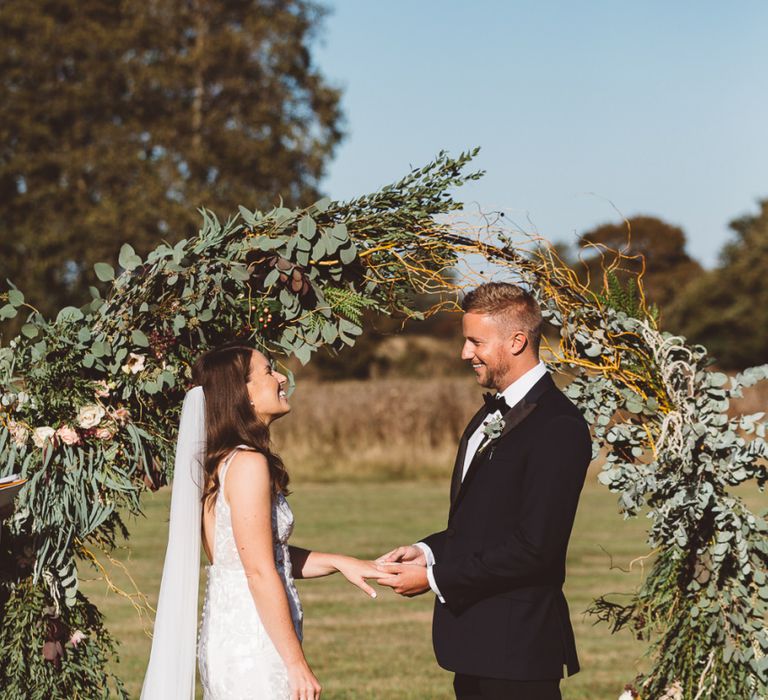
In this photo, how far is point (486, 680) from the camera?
400cm

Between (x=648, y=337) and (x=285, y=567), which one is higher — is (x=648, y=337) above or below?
above

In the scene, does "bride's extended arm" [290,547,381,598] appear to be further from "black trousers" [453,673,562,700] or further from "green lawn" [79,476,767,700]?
"green lawn" [79,476,767,700]

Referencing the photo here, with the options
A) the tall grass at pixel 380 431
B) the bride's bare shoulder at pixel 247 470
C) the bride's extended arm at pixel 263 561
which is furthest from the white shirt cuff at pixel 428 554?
the tall grass at pixel 380 431

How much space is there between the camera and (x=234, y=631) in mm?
4145

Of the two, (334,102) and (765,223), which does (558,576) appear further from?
(765,223)

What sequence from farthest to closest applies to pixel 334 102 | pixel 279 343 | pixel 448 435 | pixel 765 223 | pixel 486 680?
pixel 765 223
pixel 334 102
pixel 448 435
pixel 279 343
pixel 486 680

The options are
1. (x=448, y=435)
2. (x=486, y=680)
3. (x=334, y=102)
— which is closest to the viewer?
(x=486, y=680)

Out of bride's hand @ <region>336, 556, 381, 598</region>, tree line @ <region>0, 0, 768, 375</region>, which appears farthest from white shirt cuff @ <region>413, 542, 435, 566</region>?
tree line @ <region>0, 0, 768, 375</region>

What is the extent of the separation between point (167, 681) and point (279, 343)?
155 centimetres

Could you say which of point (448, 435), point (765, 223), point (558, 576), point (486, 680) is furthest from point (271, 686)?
point (765, 223)

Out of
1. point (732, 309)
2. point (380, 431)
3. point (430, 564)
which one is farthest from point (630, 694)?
point (732, 309)

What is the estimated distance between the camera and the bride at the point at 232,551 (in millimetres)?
4000

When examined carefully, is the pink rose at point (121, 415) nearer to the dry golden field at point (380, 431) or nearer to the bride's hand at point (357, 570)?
the bride's hand at point (357, 570)

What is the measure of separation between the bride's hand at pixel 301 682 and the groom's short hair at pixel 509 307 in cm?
141
